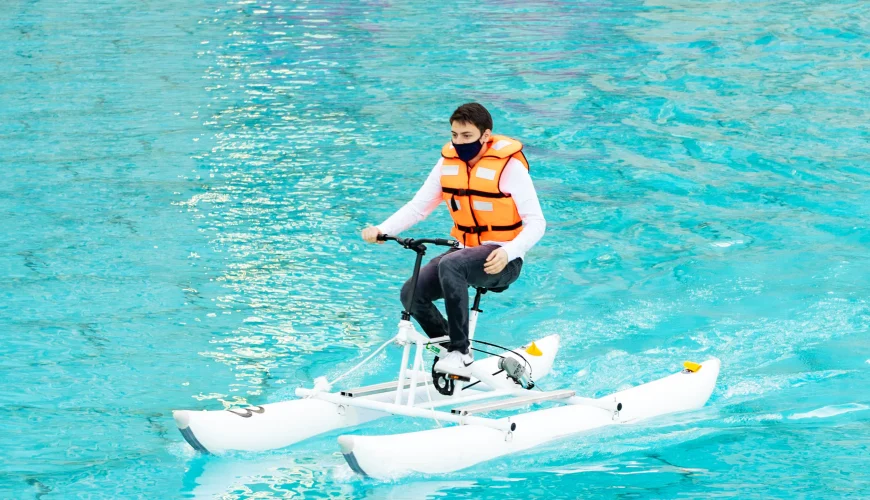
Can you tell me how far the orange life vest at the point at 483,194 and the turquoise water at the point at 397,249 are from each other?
1200 mm

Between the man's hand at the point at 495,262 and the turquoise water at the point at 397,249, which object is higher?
the man's hand at the point at 495,262

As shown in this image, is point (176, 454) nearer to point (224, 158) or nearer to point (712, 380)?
point (712, 380)

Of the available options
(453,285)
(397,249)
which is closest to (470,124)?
(453,285)

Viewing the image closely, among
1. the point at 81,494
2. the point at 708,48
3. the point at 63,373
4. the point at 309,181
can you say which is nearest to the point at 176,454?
the point at 81,494

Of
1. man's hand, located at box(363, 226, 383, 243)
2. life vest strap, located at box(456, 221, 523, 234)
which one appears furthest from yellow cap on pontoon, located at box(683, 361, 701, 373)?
man's hand, located at box(363, 226, 383, 243)

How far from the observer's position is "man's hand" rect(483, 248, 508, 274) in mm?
5840

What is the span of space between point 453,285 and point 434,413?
67 centimetres

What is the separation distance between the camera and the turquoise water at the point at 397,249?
6098 millimetres

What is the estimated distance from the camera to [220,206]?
11.5 metres

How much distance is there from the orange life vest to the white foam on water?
2052 millimetres

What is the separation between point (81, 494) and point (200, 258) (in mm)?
4328

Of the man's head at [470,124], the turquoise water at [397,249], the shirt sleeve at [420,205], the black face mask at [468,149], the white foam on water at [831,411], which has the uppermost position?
the man's head at [470,124]

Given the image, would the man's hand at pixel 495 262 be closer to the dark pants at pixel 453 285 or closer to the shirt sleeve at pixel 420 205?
the dark pants at pixel 453 285

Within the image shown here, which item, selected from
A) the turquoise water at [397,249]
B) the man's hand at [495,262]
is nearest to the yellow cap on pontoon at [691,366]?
the turquoise water at [397,249]
